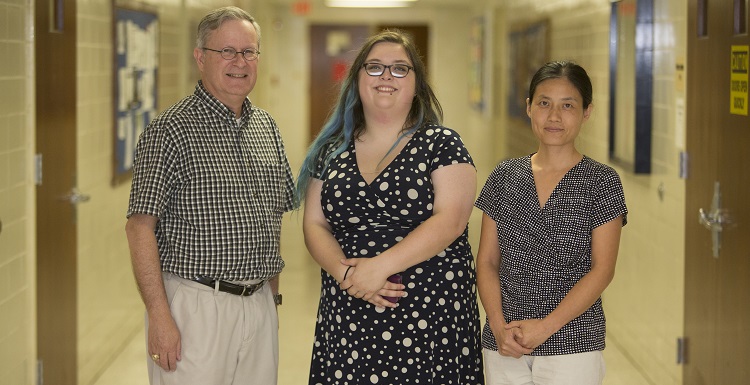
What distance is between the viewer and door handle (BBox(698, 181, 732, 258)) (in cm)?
372

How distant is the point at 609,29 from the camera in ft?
18.9

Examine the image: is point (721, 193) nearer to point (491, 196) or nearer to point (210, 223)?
point (491, 196)

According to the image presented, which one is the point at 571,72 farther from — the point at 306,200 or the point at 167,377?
the point at 167,377

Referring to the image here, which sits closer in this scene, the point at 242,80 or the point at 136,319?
the point at 242,80

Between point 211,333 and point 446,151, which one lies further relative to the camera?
point 211,333

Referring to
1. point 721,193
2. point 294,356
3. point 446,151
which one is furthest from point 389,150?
point 294,356

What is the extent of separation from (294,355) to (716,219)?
2449mm

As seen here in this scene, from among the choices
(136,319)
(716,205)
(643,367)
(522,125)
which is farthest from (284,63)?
(716,205)

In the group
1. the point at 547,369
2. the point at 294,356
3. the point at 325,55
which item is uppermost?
the point at 325,55

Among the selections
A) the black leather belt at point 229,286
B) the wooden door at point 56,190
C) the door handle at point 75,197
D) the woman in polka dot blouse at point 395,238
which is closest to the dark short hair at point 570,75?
the woman in polka dot blouse at point 395,238

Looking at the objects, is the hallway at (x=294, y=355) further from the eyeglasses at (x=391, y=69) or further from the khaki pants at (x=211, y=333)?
the eyeglasses at (x=391, y=69)

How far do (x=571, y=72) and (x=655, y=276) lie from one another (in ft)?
8.44

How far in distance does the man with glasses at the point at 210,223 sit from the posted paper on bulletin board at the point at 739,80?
1663mm

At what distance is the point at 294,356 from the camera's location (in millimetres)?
5367
